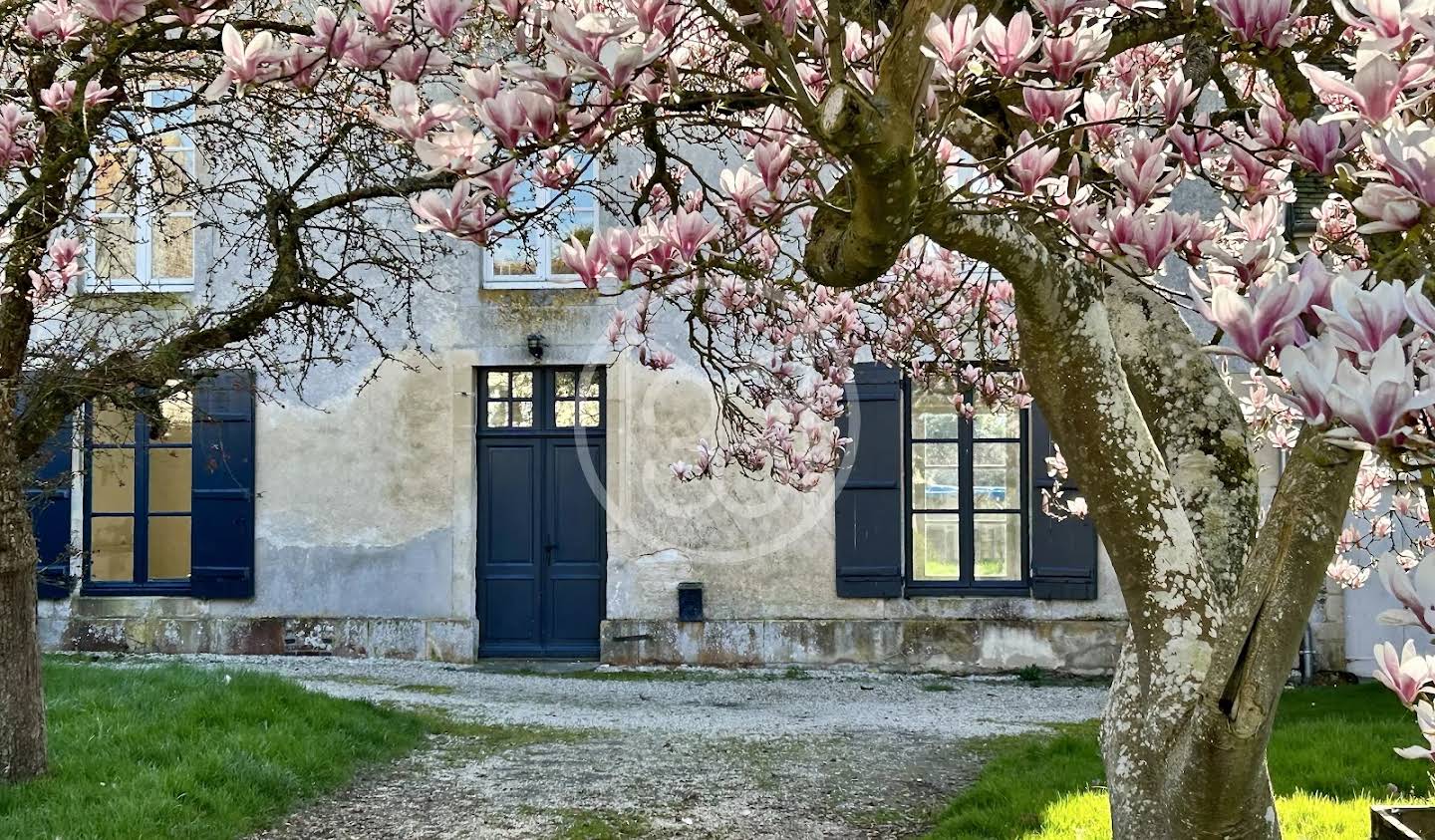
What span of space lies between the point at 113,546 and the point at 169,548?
45 centimetres

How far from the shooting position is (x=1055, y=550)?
365 inches

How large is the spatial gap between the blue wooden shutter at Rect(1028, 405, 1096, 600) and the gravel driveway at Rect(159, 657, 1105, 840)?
2.58 ft

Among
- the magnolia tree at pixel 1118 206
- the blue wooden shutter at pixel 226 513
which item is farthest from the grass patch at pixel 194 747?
the magnolia tree at pixel 1118 206

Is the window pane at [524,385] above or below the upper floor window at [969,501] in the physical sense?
above

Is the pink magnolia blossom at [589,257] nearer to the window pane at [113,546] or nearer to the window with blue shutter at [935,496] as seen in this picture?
the window with blue shutter at [935,496]

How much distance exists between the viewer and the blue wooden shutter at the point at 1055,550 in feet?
30.3

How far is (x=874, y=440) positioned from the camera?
9.45 m

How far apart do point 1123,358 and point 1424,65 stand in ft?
5.81

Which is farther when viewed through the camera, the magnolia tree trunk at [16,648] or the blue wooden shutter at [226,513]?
the blue wooden shutter at [226,513]

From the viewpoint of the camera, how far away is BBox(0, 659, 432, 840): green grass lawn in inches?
172

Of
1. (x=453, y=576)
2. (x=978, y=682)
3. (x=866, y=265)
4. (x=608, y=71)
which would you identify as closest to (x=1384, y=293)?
(x=608, y=71)

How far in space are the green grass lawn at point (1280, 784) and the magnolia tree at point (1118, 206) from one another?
4.01ft

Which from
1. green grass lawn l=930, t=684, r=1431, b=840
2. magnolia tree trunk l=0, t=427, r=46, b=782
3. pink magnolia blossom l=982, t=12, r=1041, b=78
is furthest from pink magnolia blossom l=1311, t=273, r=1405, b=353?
magnolia tree trunk l=0, t=427, r=46, b=782

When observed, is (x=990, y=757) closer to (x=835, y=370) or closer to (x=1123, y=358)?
(x=835, y=370)
